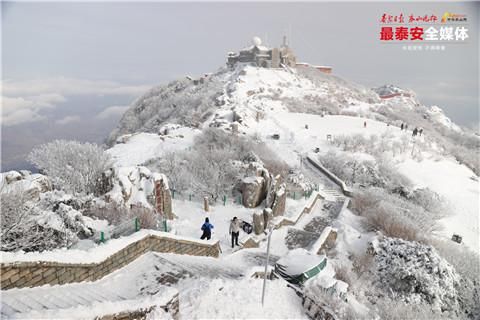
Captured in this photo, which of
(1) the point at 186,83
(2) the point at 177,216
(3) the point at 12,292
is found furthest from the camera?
(1) the point at 186,83

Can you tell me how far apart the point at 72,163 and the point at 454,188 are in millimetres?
27853

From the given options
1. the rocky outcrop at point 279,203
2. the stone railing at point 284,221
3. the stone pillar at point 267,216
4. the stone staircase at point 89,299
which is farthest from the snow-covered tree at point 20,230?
the rocky outcrop at point 279,203

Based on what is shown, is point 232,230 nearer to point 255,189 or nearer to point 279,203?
point 279,203

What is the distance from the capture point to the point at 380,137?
31422mm

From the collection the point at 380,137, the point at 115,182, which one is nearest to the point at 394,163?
the point at 380,137

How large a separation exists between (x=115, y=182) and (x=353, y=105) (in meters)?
52.4

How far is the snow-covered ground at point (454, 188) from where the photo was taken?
18.4 m

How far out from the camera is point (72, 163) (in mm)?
14227

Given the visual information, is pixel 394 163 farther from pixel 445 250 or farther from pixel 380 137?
pixel 445 250

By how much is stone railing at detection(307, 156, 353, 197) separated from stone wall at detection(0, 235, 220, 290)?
594 inches

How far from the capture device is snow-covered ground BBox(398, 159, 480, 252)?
60.3ft

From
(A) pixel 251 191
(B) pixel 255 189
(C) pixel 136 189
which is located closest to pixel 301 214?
(B) pixel 255 189

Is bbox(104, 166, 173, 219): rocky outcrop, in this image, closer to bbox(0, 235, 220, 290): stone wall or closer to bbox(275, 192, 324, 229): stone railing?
bbox(0, 235, 220, 290): stone wall

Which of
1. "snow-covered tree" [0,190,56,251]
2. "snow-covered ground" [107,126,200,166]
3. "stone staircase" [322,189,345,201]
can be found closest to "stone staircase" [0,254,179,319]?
"snow-covered tree" [0,190,56,251]
